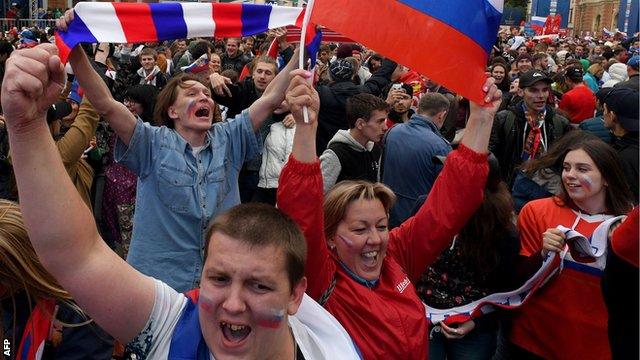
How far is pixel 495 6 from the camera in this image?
9.00ft

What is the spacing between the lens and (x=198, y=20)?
327 cm

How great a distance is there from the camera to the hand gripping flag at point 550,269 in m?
2.92

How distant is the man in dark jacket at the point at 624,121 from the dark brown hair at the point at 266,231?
11.0ft

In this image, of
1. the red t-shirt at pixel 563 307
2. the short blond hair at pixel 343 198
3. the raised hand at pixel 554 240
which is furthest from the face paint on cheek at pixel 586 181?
the short blond hair at pixel 343 198

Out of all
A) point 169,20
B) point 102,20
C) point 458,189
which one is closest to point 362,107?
point 169,20

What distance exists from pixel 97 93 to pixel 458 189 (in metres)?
1.57

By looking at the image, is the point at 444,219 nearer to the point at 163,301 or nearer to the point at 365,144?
the point at 163,301

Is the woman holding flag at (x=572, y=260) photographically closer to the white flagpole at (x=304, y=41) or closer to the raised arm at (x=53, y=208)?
the white flagpole at (x=304, y=41)

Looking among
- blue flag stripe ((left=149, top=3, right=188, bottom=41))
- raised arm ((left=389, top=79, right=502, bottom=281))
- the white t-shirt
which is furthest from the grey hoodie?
the white t-shirt

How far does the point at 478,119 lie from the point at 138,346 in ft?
4.93

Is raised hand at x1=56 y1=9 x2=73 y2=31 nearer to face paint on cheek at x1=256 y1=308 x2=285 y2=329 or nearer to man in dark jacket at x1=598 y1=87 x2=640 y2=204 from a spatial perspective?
face paint on cheek at x1=256 y1=308 x2=285 y2=329

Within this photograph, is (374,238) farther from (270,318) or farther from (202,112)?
(202,112)

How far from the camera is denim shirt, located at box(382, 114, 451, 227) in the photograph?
4996 millimetres

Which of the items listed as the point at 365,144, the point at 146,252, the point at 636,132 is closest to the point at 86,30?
the point at 146,252
